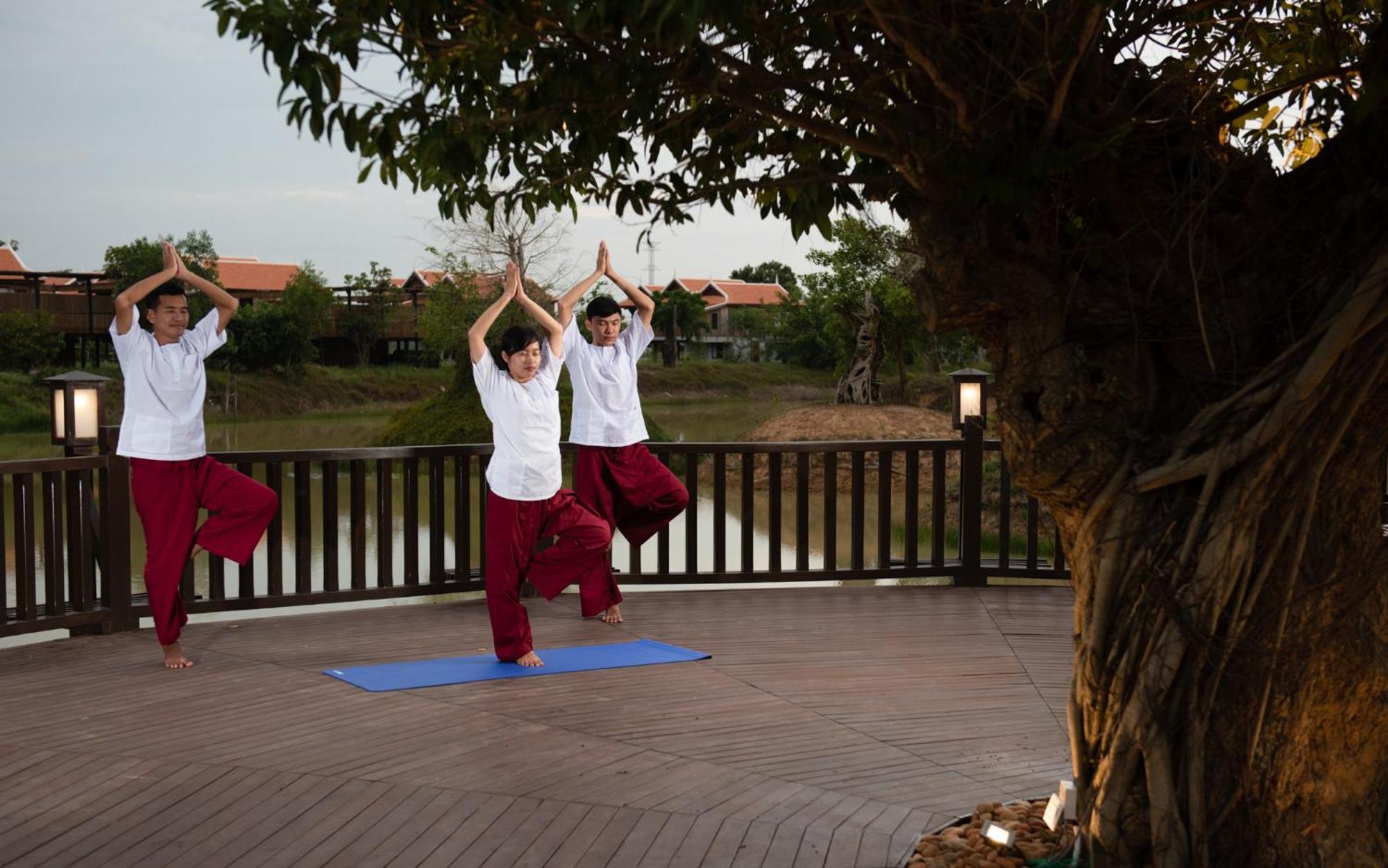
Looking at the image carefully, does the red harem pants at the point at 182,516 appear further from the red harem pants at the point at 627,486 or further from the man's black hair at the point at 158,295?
the red harem pants at the point at 627,486

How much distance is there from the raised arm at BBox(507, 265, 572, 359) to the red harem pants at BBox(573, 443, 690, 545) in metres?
0.66

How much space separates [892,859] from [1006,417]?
1122mm

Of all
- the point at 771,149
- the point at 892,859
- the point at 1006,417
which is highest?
the point at 771,149

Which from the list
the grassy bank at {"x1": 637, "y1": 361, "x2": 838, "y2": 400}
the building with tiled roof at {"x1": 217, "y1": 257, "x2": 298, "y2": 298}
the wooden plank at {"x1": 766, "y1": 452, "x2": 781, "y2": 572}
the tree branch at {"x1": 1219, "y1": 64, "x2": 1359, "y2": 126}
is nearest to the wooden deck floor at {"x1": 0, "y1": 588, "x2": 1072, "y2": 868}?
the wooden plank at {"x1": 766, "y1": 452, "x2": 781, "y2": 572}

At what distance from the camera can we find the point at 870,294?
21375mm

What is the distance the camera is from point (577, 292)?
19.1 ft

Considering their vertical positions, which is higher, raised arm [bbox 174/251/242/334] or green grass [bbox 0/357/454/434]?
raised arm [bbox 174/251/242/334]

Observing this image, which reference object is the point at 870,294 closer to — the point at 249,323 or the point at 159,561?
the point at 249,323

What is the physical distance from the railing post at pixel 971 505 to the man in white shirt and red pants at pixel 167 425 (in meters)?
3.76

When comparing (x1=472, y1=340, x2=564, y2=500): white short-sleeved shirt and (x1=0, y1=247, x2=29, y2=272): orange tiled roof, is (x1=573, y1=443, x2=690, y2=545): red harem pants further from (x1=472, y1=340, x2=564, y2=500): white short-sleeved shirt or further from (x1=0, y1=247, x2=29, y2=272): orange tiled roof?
(x1=0, y1=247, x2=29, y2=272): orange tiled roof

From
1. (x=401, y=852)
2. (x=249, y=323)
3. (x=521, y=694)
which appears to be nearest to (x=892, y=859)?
(x=401, y=852)

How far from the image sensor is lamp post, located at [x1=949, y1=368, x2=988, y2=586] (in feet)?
23.1

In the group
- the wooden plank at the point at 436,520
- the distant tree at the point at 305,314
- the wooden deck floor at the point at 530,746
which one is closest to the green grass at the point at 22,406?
the distant tree at the point at 305,314

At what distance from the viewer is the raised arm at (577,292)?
5.71 meters
